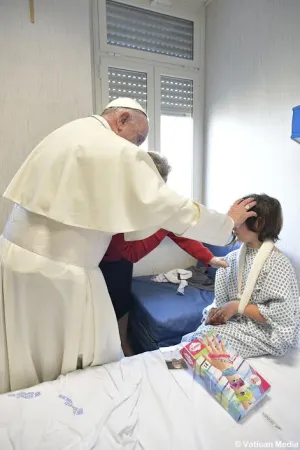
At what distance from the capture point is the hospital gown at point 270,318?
1.17 metres

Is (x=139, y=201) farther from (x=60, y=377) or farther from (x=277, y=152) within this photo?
(x=277, y=152)

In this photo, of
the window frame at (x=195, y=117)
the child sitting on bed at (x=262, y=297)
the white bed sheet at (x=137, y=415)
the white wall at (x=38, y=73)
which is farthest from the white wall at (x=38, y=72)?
the child sitting on bed at (x=262, y=297)

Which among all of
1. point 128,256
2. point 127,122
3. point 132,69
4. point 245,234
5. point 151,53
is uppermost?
point 151,53

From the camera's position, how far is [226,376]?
3.34ft

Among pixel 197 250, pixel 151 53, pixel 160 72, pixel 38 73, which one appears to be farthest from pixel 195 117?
pixel 197 250

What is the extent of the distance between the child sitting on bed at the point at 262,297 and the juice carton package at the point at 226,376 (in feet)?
0.45

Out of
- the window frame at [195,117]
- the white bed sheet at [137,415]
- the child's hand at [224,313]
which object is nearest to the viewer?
the white bed sheet at [137,415]

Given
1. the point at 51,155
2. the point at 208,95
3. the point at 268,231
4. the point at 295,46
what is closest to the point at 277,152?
the point at 295,46

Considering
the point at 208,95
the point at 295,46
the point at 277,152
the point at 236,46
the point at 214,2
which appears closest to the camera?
the point at 295,46

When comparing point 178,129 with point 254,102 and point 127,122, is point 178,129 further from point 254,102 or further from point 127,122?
point 127,122

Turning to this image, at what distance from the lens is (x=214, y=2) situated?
2.54 meters

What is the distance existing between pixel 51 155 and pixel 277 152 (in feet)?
5.16

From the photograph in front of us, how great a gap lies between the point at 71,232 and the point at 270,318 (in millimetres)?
878

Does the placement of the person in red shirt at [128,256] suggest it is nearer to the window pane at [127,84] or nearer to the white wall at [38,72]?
the white wall at [38,72]
